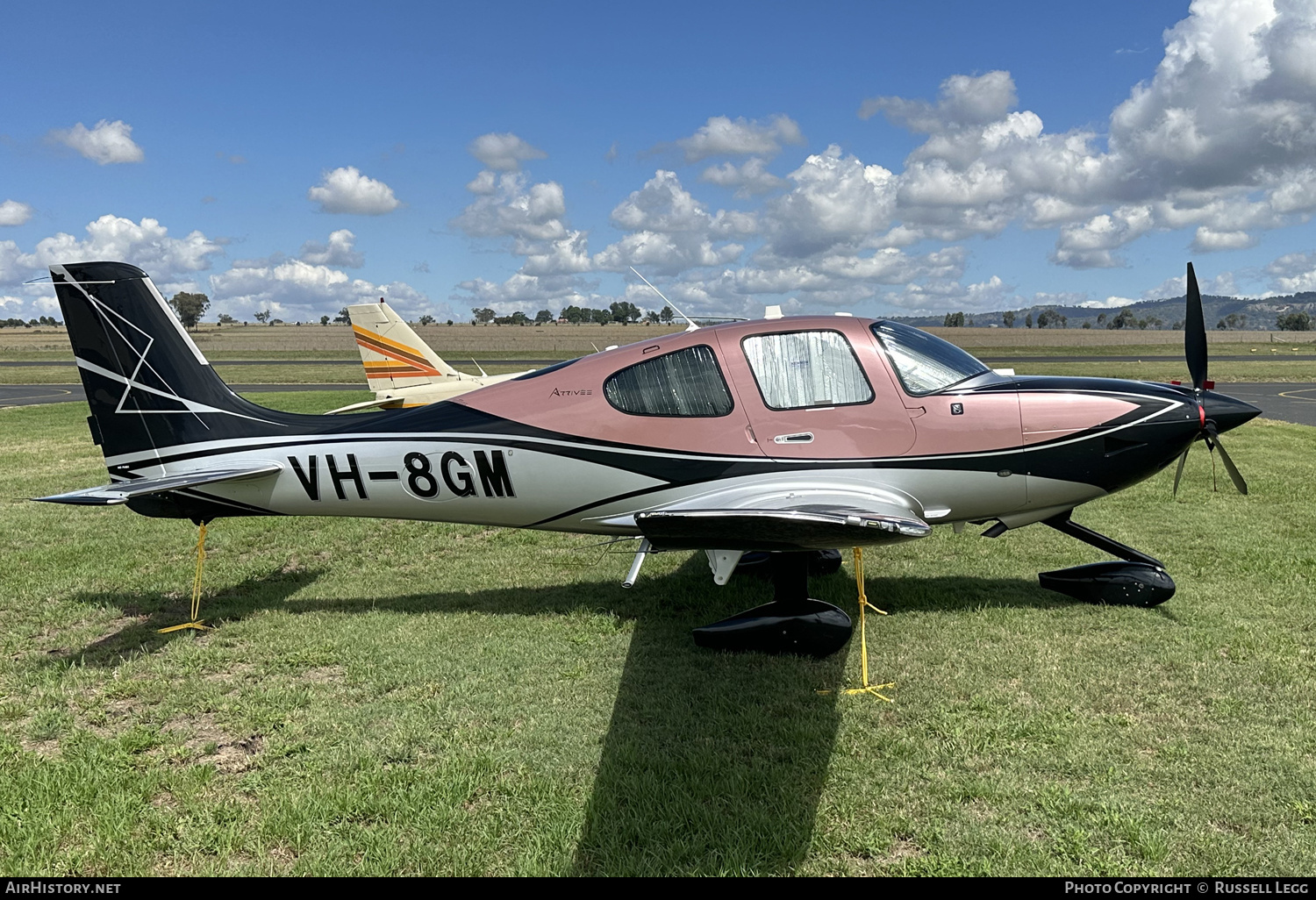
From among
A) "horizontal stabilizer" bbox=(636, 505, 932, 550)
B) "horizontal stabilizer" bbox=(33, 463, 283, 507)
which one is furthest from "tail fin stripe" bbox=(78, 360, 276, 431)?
"horizontal stabilizer" bbox=(636, 505, 932, 550)

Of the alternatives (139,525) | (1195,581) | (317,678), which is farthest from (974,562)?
(139,525)

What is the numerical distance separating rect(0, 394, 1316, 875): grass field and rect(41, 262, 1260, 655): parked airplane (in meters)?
0.88

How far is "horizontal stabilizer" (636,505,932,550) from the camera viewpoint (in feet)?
14.7

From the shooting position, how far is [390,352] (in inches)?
717

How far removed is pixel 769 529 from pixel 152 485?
504 centimetres

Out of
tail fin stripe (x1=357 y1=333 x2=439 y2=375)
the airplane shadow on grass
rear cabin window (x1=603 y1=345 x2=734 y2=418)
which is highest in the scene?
tail fin stripe (x1=357 y1=333 x2=439 y2=375)

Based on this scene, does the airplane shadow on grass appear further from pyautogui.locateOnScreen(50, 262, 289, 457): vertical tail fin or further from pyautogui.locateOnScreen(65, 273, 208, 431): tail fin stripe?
pyautogui.locateOnScreen(65, 273, 208, 431): tail fin stripe

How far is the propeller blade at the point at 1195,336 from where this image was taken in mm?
6502

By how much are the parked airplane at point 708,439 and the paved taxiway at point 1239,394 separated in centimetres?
1529

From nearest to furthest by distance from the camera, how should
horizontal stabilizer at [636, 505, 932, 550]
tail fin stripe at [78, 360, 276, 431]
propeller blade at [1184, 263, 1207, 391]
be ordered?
horizontal stabilizer at [636, 505, 932, 550] → propeller blade at [1184, 263, 1207, 391] → tail fin stripe at [78, 360, 276, 431]

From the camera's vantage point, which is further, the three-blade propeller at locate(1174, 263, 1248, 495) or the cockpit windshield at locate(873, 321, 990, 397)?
Result: the three-blade propeller at locate(1174, 263, 1248, 495)

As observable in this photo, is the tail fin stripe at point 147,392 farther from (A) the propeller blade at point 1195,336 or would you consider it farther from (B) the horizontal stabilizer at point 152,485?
(A) the propeller blade at point 1195,336

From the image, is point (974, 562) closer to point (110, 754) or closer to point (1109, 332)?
point (110, 754)
